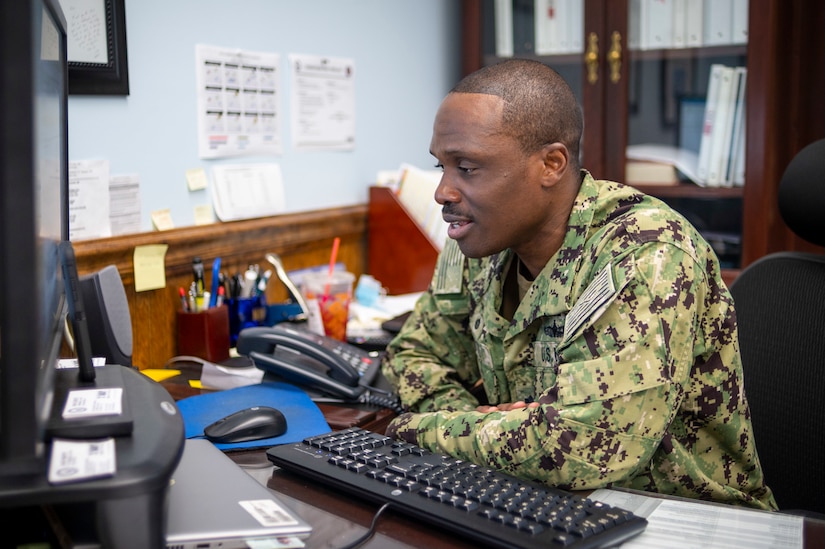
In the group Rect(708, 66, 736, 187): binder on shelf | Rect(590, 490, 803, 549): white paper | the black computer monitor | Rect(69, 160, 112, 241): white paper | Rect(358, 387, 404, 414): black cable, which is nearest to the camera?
the black computer monitor

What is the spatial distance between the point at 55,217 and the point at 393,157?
1489 millimetres

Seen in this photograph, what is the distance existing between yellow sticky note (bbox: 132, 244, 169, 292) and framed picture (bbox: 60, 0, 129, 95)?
0.96ft

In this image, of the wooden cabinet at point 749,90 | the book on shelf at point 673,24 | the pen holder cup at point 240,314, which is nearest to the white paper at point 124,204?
the pen holder cup at point 240,314

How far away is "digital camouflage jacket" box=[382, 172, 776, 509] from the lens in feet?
3.23

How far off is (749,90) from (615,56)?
1.24ft

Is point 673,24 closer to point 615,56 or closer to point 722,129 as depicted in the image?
point 615,56

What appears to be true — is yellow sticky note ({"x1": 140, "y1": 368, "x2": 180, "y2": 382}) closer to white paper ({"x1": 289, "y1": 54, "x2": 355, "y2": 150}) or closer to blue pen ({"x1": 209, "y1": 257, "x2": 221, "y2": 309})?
blue pen ({"x1": 209, "y1": 257, "x2": 221, "y2": 309})

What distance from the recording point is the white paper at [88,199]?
147 centimetres

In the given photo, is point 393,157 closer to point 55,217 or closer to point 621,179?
point 621,179

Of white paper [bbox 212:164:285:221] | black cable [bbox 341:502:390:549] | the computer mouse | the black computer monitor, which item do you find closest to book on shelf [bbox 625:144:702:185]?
white paper [bbox 212:164:285:221]

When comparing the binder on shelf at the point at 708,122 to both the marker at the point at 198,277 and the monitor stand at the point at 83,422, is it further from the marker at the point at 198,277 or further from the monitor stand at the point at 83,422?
the monitor stand at the point at 83,422

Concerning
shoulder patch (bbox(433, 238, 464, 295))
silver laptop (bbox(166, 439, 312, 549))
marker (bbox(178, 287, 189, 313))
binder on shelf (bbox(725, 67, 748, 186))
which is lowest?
silver laptop (bbox(166, 439, 312, 549))

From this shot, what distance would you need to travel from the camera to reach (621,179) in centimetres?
239

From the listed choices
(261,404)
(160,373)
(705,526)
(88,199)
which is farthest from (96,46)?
(705,526)
